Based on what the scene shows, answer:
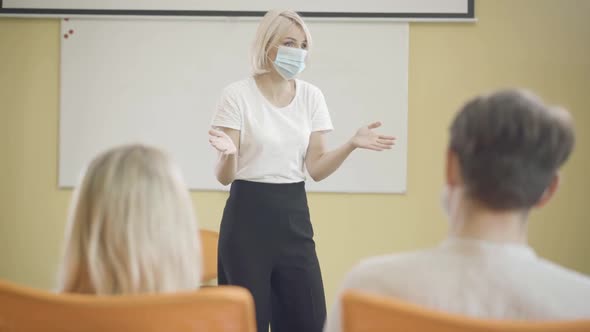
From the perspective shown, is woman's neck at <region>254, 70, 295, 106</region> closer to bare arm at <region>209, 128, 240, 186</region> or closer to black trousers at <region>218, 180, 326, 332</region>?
bare arm at <region>209, 128, 240, 186</region>

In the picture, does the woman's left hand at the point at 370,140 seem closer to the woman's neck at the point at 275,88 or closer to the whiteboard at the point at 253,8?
the woman's neck at the point at 275,88

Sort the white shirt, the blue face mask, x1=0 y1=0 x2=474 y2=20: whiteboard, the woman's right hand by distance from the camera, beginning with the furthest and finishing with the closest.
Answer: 1. x1=0 y1=0 x2=474 y2=20: whiteboard
2. the blue face mask
3. the woman's right hand
4. the white shirt

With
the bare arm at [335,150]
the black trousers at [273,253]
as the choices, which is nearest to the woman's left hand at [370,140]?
the bare arm at [335,150]

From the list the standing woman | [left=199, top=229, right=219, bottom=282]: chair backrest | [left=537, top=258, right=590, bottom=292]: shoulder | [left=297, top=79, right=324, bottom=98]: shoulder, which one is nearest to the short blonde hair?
the standing woman

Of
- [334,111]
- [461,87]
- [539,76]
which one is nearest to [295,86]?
[334,111]

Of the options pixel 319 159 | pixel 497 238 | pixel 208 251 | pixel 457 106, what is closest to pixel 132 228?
pixel 497 238

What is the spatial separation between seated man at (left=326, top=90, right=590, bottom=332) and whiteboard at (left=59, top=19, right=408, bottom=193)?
2.86 meters

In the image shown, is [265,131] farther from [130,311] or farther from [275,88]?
[130,311]

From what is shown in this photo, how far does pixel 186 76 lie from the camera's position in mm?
4020

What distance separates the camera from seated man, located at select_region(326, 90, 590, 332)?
100 centimetres

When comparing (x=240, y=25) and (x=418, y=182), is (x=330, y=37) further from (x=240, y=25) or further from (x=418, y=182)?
(x=418, y=182)

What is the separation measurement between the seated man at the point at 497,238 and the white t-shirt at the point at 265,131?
132cm

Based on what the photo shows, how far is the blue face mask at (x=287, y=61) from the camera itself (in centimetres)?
249

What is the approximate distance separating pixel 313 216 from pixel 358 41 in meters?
1.11
